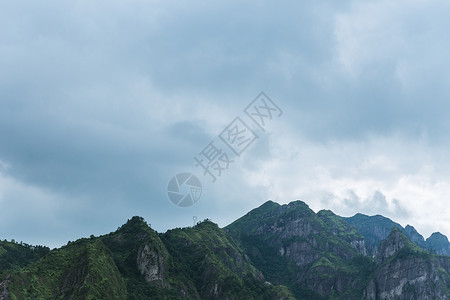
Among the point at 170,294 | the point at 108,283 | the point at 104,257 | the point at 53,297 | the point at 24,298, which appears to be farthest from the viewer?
the point at 170,294

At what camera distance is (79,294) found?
457 feet

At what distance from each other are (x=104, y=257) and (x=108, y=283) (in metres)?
20.3

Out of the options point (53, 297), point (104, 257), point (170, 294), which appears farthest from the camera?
point (170, 294)

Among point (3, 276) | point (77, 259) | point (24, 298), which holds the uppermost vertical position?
point (77, 259)

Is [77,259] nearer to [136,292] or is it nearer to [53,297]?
[53,297]

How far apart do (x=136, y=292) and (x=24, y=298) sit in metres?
59.4

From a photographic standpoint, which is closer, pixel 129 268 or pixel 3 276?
pixel 3 276

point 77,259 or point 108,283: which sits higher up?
point 77,259

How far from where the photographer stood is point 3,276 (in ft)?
429

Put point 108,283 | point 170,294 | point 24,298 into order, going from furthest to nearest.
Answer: point 170,294 < point 108,283 < point 24,298

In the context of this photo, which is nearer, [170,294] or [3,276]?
[3,276]

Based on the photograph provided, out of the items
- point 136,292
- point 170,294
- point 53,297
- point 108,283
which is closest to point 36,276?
point 53,297

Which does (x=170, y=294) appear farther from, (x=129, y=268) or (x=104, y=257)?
(x=104, y=257)

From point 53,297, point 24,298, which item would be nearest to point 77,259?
point 53,297
